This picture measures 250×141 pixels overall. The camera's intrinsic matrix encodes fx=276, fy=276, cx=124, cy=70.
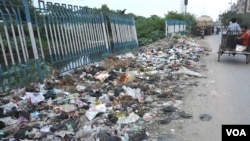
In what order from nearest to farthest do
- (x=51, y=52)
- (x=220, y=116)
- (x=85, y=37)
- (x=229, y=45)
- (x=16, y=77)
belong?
(x=220, y=116), (x=16, y=77), (x=51, y=52), (x=85, y=37), (x=229, y=45)

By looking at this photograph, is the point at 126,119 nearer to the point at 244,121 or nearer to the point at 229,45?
the point at 244,121

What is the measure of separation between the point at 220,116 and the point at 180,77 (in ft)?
10.5

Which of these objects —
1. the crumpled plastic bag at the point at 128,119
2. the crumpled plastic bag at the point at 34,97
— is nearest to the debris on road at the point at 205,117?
the crumpled plastic bag at the point at 128,119

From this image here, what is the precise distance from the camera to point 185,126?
4.47 m

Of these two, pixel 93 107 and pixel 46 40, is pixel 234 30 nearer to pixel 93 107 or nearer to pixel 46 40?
pixel 46 40

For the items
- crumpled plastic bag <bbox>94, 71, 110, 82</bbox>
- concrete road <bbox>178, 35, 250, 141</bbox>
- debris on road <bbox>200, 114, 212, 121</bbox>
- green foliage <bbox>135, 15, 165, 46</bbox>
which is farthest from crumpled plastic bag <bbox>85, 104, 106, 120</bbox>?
green foliage <bbox>135, 15, 165, 46</bbox>

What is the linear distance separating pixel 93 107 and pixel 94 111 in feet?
0.66

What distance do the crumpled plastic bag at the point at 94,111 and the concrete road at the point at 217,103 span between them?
1.45 m

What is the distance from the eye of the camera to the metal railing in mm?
5930

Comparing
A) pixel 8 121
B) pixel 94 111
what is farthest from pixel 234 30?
pixel 8 121

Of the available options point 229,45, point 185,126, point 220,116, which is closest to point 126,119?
point 185,126

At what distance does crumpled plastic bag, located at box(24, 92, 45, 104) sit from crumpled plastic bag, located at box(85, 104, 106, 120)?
1.24 meters

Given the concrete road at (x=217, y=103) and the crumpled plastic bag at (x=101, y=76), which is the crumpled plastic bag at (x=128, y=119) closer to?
the concrete road at (x=217, y=103)

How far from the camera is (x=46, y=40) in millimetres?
7355
